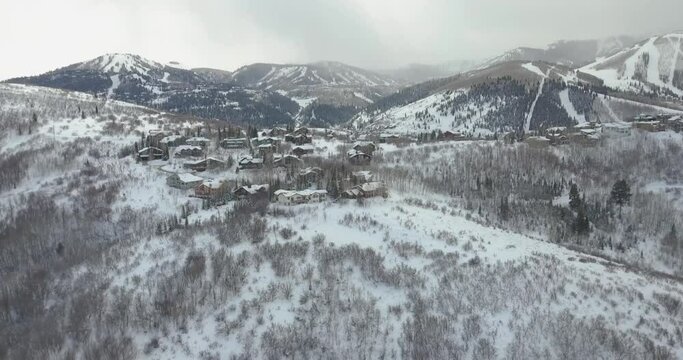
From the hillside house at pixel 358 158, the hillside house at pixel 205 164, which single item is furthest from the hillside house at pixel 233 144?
the hillside house at pixel 358 158

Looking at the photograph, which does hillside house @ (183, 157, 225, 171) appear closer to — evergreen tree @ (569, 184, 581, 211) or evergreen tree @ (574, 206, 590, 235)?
evergreen tree @ (574, 206, 590, 235)

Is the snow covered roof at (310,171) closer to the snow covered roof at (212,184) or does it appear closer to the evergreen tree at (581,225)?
the snow covered roof at (212,184)

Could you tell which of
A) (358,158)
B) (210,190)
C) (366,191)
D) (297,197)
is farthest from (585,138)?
(210,190)

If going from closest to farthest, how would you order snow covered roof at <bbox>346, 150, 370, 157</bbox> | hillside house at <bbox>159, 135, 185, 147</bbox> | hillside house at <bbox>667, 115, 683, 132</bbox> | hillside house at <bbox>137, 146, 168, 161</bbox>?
hillside house at <bbox>137, 146, 168, 161</bbox>
snow covered roof at <bbox>346, 150, 370, 157</bbox>
hillside house at <bbox>159, 135, 185, 147</bbox>
hillside house at <bbox>667, 115, 683, 132</bbox>

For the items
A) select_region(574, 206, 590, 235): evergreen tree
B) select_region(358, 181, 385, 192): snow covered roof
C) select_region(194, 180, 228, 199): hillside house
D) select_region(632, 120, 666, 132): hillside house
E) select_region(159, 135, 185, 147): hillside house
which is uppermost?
select_region(632, 120, 666, 132): hillside house

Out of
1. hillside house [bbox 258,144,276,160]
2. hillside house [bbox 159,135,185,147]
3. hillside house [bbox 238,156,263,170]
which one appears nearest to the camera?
hillside house [bbox 238,156,263,170]

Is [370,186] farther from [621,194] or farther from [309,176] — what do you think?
[621,194]

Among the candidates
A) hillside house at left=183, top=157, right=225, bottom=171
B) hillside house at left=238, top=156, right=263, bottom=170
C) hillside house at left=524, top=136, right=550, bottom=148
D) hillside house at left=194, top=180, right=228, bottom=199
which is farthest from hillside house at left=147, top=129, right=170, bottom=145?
hillside house at left=524, top=136, right=550, bottom=148
